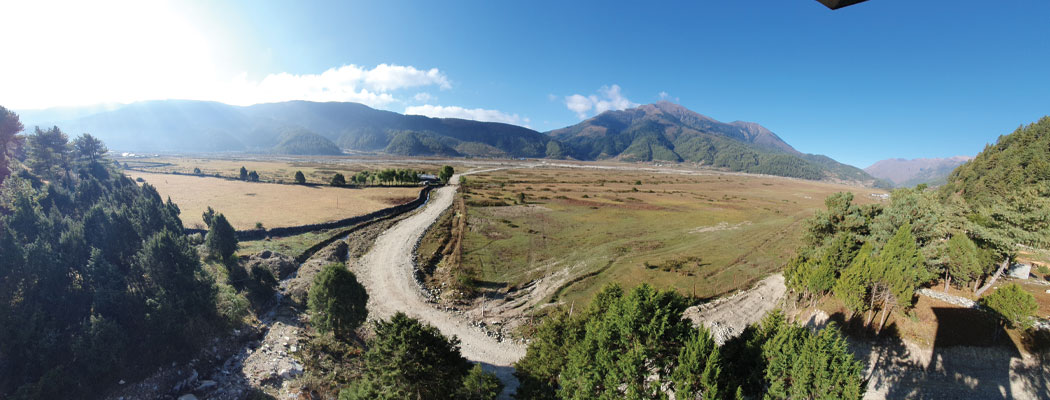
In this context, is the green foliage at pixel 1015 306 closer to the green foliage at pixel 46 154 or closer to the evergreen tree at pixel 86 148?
the green foliage at pixel 46 154

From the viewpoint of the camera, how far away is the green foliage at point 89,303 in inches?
795

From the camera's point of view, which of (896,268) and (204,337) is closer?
(896,268)

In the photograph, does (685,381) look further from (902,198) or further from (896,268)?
(902,198)

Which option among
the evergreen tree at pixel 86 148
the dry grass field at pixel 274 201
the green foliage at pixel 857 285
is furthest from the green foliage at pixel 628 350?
the evergreen tree at pixel 86 148

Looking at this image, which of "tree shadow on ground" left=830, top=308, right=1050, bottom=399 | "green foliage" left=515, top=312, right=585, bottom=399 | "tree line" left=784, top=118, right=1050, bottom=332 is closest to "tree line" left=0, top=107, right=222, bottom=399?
"green foliage" left=515, top=312, right=585, bottom=399

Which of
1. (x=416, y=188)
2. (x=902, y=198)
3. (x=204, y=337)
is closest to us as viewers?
(x=204, y=337)

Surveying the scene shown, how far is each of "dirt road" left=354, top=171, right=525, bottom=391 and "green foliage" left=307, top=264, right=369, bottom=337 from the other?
5194 millimetres

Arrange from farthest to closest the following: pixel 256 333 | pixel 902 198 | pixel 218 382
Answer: pixel 902 198, pixel 256 333, pixel 218 382

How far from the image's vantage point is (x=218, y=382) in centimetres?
2323

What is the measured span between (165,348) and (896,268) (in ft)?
170

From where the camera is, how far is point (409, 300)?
114 feet

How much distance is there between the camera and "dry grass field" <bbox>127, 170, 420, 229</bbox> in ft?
195

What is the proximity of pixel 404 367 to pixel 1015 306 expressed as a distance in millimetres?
35976

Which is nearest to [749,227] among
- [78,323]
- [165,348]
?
[165,348]
